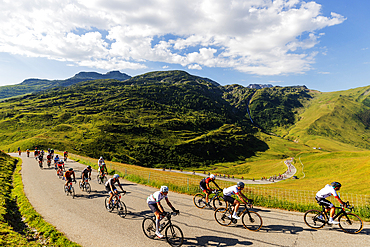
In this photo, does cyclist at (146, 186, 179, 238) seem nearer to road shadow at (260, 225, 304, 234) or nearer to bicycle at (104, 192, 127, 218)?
bicycle at (104, 192, 127, 218)

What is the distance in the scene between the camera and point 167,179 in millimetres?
23031

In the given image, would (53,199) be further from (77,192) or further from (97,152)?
(97,152)

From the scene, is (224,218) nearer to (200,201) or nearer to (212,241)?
(212,241)

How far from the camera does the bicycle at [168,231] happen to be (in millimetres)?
9102

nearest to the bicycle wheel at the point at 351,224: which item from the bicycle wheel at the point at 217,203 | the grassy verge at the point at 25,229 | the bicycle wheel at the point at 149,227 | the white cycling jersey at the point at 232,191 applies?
the white cycling jersey at the point at 232,191

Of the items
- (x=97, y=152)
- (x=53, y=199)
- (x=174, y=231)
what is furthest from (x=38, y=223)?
(x=97, y=152)

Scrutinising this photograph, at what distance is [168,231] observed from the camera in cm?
962

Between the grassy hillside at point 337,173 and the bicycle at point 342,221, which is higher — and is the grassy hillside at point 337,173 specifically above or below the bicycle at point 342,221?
below

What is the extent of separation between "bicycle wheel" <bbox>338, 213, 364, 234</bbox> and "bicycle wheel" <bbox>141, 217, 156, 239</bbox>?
435 inches

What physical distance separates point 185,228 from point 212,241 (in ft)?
6.79

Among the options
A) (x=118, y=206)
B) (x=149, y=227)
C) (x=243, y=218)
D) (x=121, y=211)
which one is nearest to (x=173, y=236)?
(x=149, y=227)

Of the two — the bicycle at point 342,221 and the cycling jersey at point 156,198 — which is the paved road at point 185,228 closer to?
the bicycle at point 342,221

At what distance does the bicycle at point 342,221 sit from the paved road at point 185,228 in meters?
0.31

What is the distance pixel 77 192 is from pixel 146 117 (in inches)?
7258
